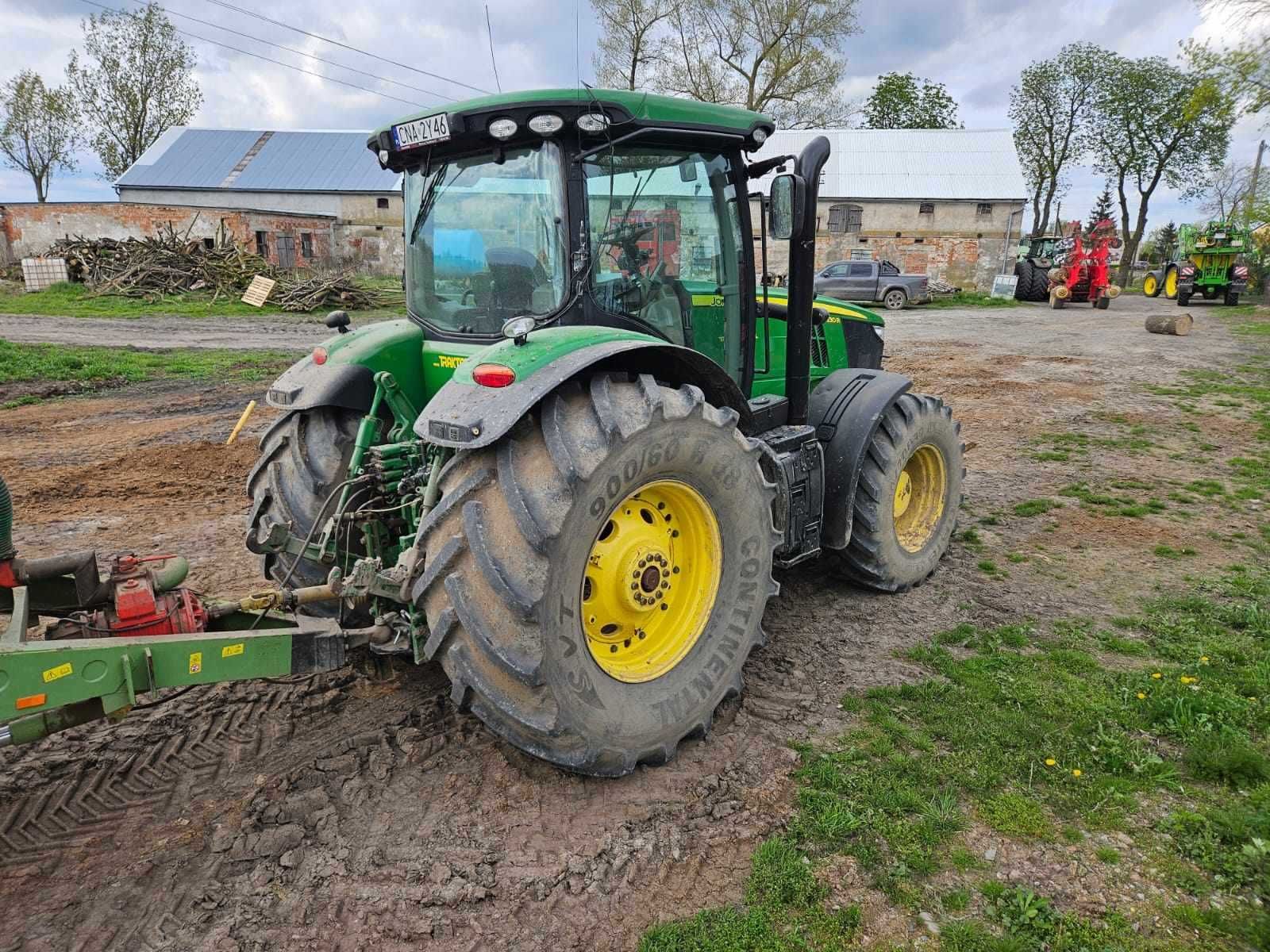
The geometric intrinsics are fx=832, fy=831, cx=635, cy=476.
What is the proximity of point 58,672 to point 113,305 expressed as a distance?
75.4 ft

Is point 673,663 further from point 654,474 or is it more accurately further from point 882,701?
point 882,701

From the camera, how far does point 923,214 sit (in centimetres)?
3338

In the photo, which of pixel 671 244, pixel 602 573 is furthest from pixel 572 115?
pixel 602 573

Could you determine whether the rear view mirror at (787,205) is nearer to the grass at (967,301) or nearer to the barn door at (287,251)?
the grass at (967,301)

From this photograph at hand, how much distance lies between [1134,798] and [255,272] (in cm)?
2581

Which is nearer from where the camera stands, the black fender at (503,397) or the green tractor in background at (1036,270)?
the black fender at (503,397)

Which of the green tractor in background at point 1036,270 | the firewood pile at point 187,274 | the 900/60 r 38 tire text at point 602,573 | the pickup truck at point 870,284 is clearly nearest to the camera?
the 900/60 r 38 tire text at point 602,573

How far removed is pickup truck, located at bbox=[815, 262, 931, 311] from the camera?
84.1 feet

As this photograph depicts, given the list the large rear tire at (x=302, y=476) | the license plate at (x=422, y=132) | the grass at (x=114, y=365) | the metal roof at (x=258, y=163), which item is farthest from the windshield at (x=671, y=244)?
the metal roof at (x=258, y=163)

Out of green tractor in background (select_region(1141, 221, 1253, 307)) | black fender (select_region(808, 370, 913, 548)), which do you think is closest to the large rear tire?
black fender (select_region(808, 370, 913, 548))

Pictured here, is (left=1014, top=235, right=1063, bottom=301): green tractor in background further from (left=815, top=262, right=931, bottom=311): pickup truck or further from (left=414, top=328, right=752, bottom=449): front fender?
(left=414, top=328, right=752, bottom=449): front fender

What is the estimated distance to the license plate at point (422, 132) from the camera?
3.32m

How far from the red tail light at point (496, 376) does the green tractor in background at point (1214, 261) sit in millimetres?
31129

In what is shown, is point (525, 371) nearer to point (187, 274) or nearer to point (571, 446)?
point (571, 446)
